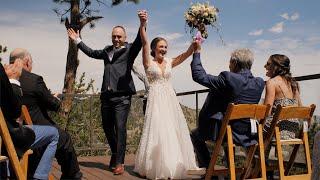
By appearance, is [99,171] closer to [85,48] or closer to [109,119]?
[109,119]

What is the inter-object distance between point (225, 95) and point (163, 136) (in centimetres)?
110

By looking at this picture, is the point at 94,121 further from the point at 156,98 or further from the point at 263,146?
the point at 263,146

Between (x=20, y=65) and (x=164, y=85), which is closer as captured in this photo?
(x=20, y=65)

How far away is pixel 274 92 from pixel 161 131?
4.39 ft

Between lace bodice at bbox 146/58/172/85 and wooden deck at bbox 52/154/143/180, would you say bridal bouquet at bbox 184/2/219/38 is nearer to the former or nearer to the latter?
lace bodice at bbox 146/58/172/85

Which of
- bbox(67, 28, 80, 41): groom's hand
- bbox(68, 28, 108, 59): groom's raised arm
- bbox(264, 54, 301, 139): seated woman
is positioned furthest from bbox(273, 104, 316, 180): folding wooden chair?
bbox(67, 28, 80, 41): groom's hand

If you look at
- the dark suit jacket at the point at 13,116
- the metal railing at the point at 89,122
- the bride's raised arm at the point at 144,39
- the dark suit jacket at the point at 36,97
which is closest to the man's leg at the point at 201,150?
the bride's raised arm at the point at 144,39

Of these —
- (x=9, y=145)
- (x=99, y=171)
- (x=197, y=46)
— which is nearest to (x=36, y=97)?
(x=9, y=145)

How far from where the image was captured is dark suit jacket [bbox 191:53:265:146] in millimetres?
3635

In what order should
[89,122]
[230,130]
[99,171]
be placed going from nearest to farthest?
[230,130] → [99,171] → [89,122]

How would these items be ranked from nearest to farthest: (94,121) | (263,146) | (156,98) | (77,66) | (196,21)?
(263,146) → (196,21) → (156,98) → (94,121) → (77,66)

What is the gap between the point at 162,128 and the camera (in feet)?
15.1

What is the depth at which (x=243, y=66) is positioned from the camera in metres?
3.82

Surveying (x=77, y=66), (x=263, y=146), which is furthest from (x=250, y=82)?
(x=77, y=66)
